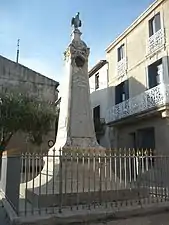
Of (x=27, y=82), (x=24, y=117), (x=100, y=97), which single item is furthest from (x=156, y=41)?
(x=27, y=82)

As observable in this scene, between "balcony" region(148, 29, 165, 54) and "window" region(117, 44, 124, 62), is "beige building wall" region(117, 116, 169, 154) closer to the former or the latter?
"balcony" region(148, 29, 165, 54)

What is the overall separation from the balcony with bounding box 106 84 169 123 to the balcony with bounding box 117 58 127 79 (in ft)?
8.30

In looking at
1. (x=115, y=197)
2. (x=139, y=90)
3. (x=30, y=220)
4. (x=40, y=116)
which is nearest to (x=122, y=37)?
(x=139, y=90)

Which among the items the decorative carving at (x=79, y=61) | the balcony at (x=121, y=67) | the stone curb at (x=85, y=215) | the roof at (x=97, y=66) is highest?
the roof at (x=97, y=66)

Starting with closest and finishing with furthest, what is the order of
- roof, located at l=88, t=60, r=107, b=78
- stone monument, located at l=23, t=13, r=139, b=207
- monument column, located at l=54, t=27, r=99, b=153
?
stone monument, located at l=23, t=13, r=139, b=207, monument column, located at l=54, t=27, r=99, b=153, roof, located at l=88, t=60, r=107, b=78

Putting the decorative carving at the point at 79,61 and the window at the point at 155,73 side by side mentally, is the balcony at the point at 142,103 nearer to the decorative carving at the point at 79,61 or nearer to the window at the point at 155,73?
the window at the point at 155,73

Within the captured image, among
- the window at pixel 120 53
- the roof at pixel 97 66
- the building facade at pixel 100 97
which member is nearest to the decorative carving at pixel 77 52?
the window at pixel 120 53

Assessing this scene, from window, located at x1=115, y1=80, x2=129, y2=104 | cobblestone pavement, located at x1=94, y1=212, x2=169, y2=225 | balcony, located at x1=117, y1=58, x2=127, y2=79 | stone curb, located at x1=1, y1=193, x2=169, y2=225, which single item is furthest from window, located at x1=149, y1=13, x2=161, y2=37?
cobblestone pavement, located at x1=94, y1=212, x2=169, y2=225

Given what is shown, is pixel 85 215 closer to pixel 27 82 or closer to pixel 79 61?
pixel 79 61

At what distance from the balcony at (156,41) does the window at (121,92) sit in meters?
3.11

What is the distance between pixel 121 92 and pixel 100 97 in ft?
10.4

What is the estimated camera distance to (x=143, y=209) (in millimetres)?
6137

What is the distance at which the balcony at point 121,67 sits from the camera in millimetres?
17653

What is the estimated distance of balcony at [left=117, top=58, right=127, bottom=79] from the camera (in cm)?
1765
